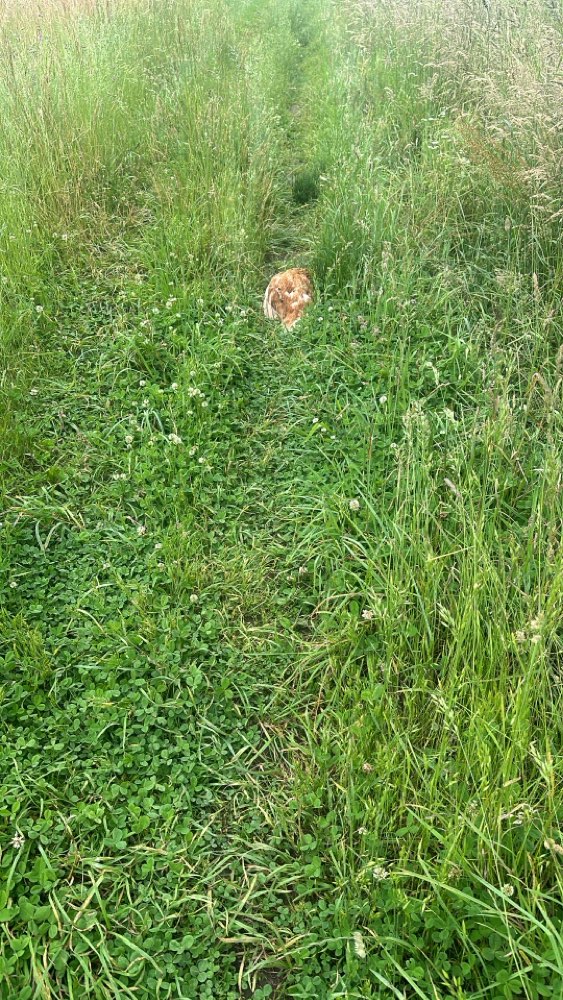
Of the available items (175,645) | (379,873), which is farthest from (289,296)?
(379,873)

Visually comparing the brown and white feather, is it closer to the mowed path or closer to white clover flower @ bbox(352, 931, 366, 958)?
the mowed path

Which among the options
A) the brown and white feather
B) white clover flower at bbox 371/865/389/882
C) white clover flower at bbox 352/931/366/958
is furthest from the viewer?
the brown and white feather

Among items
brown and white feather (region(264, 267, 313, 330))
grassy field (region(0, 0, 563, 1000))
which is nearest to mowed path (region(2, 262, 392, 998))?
grassy field (region(0, 0, 563, 1000))

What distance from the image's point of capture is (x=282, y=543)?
3.12 metres

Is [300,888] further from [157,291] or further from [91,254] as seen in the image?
[91,254]

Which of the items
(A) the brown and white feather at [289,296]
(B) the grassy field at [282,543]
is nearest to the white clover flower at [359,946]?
(B) the grassy field at [282,543]

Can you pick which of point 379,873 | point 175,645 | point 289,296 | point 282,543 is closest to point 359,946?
point 379,873

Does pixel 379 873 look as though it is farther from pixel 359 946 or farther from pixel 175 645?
pixel 175 645

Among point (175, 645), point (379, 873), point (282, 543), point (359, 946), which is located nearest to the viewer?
point (359, 946)

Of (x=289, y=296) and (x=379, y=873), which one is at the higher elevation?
(x=289, y=296)

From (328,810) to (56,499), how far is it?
1.88 metres

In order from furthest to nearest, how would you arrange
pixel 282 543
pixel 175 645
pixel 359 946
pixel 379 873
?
1. pixel 282 543
2. pixel 175 645
3. pixel 379 873
4. pixel 359 946

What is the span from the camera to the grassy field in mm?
1902

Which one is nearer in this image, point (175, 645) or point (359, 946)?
point (359, 946)
